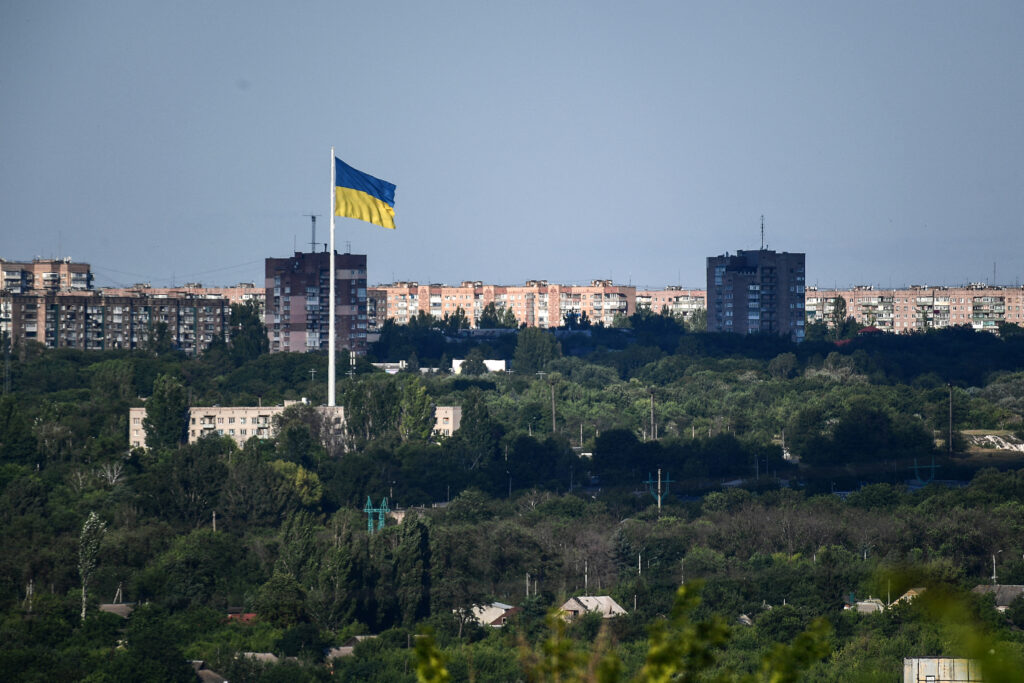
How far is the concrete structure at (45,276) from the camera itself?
7375 centimetres

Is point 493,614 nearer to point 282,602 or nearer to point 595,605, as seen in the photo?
point 595,605

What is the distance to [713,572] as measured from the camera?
2845 cm

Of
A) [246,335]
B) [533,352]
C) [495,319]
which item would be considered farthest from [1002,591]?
[495,319]

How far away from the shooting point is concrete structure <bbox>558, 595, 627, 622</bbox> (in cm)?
2477

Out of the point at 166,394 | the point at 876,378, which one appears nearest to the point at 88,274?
the point at 166,394

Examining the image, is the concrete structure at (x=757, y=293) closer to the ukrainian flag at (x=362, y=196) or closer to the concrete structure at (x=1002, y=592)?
the ukrainian flag at (x=362, y=196)

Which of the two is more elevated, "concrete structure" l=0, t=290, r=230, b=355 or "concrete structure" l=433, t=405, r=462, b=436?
"concrete structure" l=0, t=290, r=230, b=355

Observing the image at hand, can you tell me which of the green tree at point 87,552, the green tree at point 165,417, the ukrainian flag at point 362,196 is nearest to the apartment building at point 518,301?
the green tree at point 165,417

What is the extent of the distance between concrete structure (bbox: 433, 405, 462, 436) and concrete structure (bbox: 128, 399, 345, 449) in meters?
3.41

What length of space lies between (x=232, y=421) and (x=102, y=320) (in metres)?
25.7

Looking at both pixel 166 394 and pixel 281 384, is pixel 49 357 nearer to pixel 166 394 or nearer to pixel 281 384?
pixel 281 384

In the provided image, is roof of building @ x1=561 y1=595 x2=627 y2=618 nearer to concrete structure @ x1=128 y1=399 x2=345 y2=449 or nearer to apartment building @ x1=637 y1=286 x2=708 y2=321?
concrete structure @ x1=128 y1=399 x2=345 y2=449

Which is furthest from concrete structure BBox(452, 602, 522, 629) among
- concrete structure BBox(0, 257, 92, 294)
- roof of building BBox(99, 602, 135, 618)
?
concrete structure BBox(0, 257, 92, 294)

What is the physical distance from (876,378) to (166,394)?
3443cm
